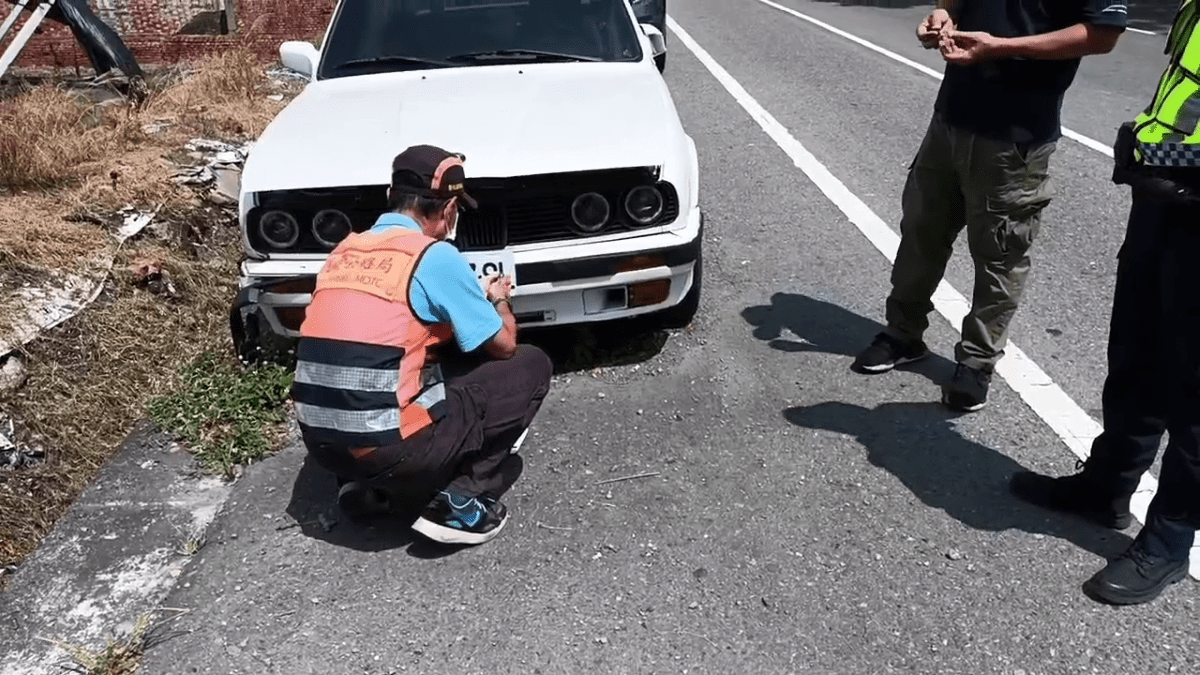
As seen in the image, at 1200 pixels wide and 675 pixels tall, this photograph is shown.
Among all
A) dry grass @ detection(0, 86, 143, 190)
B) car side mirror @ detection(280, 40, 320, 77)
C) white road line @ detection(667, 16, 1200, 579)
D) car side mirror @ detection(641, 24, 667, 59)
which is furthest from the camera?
dry grass @ detection(0, 86, 143, 190)

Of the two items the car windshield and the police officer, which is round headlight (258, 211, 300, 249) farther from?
the police officer

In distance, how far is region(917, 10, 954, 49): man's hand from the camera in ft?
10.9

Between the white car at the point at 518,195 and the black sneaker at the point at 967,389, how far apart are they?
1.10 meters

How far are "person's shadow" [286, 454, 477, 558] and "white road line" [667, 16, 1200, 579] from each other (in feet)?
7.36

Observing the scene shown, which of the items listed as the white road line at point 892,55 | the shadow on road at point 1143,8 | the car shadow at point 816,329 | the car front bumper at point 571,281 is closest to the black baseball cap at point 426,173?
the car front bumper at point 571,281

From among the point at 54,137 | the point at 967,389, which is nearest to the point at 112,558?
the point at 967,389

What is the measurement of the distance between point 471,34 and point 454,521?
2766 millimetres

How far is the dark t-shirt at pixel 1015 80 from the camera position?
3180 millimetres

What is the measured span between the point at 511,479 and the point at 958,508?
1.52 meters

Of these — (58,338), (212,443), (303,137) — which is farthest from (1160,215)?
(58,338)

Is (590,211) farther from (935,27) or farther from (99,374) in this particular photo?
(99,374)

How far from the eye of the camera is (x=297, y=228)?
3639 millimetres

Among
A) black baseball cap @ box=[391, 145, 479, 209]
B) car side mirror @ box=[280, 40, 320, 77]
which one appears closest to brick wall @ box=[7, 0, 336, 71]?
car side mirror @ box=[280, 40, 320, 77]

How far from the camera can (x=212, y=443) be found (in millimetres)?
3713
